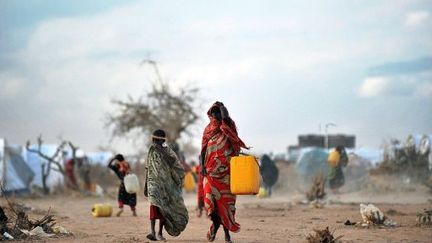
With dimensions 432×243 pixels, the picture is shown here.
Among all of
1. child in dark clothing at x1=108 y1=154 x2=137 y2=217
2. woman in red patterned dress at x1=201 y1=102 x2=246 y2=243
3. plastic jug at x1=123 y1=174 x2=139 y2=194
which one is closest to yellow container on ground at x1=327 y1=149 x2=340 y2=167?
child in dark clothing at x1=108 y1=154 x2=137 y2=217

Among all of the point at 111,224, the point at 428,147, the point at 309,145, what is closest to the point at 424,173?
the point at 428,147

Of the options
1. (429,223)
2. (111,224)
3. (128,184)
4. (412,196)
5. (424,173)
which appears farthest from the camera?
(424,173)

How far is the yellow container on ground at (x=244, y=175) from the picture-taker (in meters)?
8.81

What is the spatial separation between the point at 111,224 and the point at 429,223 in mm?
5431

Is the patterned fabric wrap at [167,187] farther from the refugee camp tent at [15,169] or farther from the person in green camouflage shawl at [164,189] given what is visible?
the refugee camp tent at [15,169]

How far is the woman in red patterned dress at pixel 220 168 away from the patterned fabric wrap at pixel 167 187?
635 mm

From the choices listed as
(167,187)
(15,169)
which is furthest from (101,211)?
(15,169)

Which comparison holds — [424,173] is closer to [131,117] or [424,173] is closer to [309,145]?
[131,117]

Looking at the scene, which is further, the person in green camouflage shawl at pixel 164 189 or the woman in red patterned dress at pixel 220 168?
the person in green camouflage shawl at pixel 164 189

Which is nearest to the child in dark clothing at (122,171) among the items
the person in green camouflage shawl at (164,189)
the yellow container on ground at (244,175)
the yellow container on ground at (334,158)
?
the person in green camouflage shawl at (164,189)

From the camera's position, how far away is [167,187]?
1003 centimetres

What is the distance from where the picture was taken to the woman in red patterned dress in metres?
9.20

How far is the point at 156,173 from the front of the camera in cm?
1005

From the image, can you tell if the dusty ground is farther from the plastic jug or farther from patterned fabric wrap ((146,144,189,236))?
the plastic jug
